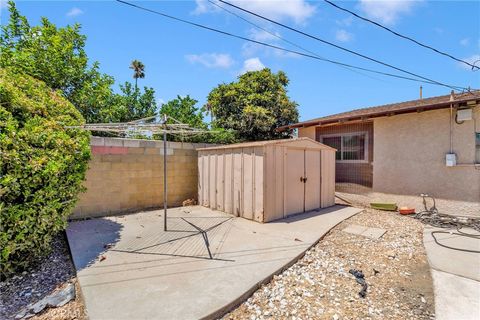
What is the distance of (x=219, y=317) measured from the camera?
254 centimetres

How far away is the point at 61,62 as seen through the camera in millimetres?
9562

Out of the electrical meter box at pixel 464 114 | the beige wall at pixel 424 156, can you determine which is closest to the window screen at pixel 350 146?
the beige wall at pixel 424 156

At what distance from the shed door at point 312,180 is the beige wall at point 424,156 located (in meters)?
2.23

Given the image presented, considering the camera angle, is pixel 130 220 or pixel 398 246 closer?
pixel 398 246

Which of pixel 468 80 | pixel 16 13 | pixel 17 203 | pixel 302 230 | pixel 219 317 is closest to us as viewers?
pixel 219 317

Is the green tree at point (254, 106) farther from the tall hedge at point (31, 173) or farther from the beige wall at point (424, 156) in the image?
the tall hedge at point (31, 173)

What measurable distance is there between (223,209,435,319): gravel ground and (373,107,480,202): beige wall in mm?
3004

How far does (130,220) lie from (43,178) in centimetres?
321

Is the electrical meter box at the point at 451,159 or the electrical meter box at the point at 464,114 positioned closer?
the electrical meter box at the point at 464,114

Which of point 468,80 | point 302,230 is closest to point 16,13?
point 302,230

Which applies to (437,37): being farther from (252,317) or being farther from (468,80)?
(252,317)

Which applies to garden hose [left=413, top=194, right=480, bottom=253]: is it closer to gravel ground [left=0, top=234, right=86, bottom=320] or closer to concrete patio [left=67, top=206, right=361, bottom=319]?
concrete patio [left=67, top=206, right=361, bottom=319]

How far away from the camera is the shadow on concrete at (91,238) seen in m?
3.88

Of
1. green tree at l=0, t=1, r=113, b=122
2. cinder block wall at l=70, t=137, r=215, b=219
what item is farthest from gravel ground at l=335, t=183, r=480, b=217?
green tree at l=0, t=1, r=113, b=122
